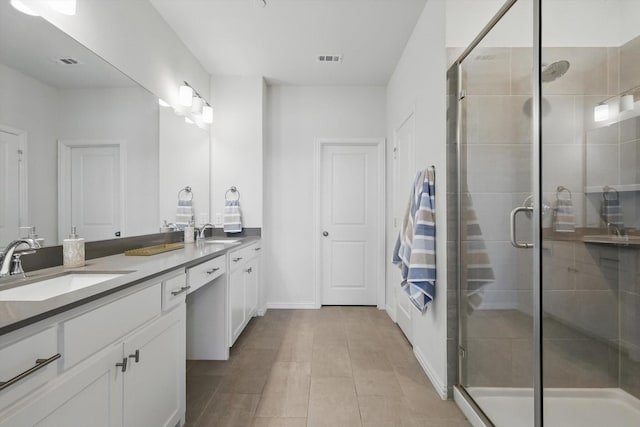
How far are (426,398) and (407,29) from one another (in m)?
2.77

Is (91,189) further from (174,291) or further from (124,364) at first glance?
(124,364)

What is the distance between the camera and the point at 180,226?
9.90 ft

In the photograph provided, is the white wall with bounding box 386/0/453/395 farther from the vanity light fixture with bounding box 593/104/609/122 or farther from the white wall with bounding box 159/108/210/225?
the white wall with bounding box 159/108/210/225

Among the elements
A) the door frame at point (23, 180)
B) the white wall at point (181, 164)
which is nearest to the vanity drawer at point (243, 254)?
the white wall at point (181, 164)

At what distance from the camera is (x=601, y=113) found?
3.57 feet

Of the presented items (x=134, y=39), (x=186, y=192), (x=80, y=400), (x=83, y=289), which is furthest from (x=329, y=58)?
(x=80, y=400)

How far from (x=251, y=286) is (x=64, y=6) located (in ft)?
8.05

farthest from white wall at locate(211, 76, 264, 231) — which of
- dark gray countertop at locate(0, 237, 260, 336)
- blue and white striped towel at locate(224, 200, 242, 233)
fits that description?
dark gray countertop at locate(0, 237, 260, 336)

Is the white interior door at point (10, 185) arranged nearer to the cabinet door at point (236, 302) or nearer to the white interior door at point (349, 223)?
the cabinet door at point (236, 302)

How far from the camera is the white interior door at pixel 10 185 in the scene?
1378mm

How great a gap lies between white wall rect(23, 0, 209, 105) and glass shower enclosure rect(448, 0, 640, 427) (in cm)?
213

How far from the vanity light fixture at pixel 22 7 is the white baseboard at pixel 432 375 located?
9.44 ft

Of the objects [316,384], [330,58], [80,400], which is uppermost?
[330,58]

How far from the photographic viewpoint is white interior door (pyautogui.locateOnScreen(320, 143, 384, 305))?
4.02 metres
